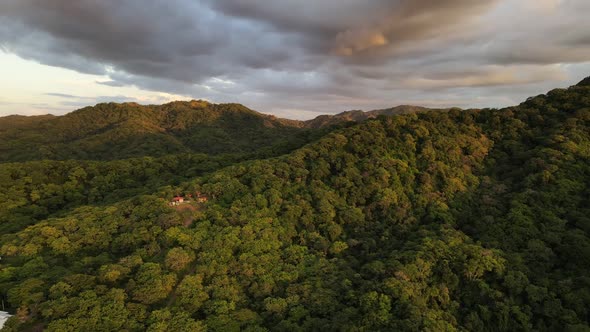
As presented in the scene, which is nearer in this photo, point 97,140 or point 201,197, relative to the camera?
point 201,197

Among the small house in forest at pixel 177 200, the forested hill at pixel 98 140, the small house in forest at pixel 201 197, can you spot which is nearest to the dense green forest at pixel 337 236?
the small house in forest at pixel 177 200

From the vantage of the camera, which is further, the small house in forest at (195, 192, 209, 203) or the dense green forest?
the small house in forest at (195, 192, 209, 203)

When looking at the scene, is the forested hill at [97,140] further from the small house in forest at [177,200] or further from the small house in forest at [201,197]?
the small house in forest at [177,200]

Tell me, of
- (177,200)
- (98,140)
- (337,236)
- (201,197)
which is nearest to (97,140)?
(98,140)

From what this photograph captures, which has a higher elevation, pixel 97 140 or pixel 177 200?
pixel 97 140

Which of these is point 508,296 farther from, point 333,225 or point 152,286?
point 152,286

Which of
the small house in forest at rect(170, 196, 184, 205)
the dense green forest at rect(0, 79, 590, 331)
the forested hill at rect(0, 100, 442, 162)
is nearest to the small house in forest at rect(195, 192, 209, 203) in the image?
the dense green forest at rect(0, 79, 590, 331)

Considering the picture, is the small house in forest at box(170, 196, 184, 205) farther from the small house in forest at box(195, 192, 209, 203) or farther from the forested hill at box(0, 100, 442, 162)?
the forested hill at box(0, 100, 442, 162)

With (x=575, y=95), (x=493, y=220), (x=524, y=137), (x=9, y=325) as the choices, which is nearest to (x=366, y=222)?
(x=493, y=220)

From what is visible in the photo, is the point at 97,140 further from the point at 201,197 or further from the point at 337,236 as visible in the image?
the point at 337,236
